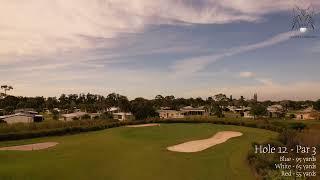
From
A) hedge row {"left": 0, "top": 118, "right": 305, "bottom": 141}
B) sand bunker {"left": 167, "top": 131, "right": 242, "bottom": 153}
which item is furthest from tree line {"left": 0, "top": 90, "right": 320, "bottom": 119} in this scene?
sand bunker {"left": 167, "top": 131, "right": 242, "bottom": 153}

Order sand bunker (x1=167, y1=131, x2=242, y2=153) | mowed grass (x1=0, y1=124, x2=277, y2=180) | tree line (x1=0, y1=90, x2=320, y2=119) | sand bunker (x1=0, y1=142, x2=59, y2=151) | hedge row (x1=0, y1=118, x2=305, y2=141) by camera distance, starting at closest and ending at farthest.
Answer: mowed grass (x1=0, y1=124, x2=277, y2=180), sand bunker (x1=167, y1=131, x2=242, y2=153), sand bunker (x1=0, y1=142, x2=59, y2=151), hedge row (x1=0, y1=118, x2=305, y2=141), tree line (x1=0, y1=90, x2=320, y2=119)

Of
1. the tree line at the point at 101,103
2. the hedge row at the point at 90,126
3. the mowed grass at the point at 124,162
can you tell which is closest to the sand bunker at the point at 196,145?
the mowed grass at the point at 124,162

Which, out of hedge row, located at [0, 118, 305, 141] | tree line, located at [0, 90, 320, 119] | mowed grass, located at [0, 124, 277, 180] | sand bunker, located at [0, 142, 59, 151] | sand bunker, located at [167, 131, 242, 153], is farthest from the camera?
tree line, located at [0, 90, 320, 119]

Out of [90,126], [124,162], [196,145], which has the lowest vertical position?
[124,162]

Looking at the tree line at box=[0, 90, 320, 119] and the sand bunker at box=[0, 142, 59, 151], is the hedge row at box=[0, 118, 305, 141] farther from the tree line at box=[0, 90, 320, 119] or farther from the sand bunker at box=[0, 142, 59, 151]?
the tree line at box=[0, 90, 320, 119]

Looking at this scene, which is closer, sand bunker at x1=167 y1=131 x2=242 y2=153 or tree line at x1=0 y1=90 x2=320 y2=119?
sand bunker at x1=167 y1=131 x2=242 y2=153

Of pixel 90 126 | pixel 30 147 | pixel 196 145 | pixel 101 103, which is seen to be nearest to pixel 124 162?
pixel 196 145

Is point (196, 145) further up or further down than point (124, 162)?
further up

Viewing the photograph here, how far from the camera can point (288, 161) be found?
26562 mm

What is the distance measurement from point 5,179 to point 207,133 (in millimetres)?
35780

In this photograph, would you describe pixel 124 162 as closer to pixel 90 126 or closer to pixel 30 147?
pixel 30 147

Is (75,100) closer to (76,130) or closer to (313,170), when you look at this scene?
(76,130)

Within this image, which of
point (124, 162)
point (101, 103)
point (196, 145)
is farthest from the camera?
point (101, 103)

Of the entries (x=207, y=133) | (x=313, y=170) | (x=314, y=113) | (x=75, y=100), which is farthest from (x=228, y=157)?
(x=75, y=100)
